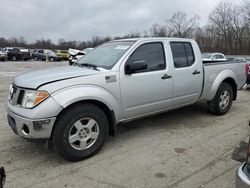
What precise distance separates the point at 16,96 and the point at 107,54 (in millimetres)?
1694

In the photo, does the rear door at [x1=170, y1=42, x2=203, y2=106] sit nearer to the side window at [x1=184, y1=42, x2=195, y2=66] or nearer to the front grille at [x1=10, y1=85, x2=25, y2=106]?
the side window at [x1=184, y1=42, x2=195, y2=66]

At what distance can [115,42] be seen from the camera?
4.73m

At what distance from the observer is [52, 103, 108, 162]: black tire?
327 centimetres

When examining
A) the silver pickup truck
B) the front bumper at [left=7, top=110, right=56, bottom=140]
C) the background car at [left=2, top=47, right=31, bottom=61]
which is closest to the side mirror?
the silver pickup truck

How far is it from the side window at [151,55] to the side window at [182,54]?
33 cm

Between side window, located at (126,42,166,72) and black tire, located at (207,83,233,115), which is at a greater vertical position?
side window, located at (126,42,166,72)

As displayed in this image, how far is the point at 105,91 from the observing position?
3.67m

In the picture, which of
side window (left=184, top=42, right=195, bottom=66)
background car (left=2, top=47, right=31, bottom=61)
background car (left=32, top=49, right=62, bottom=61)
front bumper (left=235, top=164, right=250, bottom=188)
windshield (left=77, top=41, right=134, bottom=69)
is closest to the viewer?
front bumper (left=235, top=164, right=250, bottom=188)

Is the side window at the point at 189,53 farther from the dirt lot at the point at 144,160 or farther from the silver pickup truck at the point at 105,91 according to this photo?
the dirt lot at the point at 144,160

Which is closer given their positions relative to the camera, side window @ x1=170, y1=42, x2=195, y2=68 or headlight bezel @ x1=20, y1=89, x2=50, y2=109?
headlight bezel @ x1=20, y1=89, x2=50, y2=109

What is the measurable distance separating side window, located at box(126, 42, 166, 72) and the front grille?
5.79 feet

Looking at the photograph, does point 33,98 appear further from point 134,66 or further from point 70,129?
point 134,66

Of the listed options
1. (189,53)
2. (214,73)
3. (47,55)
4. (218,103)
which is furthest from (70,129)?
(47,55)

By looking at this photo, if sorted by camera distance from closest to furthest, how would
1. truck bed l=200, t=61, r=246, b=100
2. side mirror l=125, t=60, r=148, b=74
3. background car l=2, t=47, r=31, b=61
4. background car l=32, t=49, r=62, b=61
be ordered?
side mirror l=125, t=60, r=148, b=74, truck bed l=200, t=61, r=246, b=100, background car l=2, t=47, r=31, b=61, background car l=32, t=49, r=62, b=61
